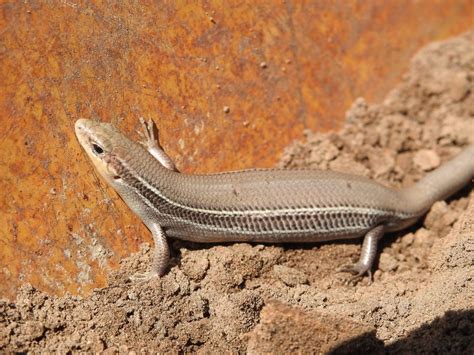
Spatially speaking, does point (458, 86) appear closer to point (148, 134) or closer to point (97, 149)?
point (148, 134)

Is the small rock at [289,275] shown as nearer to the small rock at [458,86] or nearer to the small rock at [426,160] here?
the small rock at [426,160]

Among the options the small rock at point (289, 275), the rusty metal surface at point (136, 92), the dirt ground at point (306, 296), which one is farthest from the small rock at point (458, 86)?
the small rock at point (289, 275)

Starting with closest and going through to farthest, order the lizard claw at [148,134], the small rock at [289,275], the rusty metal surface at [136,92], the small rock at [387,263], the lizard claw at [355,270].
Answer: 1. the rusty metal surface at [136,92]
2. the lizard claw at [148,134]
3. the small rock at [289,275]
4. the lizard claw at [355,270]
5. the small rock at [387,263]

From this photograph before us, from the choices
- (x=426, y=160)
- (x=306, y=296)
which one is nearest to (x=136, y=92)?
(x=306, y=296)

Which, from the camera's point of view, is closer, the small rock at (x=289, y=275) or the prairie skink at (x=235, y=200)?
the prairie skink at (x=235, y=200)

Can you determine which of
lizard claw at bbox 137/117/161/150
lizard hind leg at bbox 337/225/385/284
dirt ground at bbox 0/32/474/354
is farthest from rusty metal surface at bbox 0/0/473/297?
lizard hind leg at bbox 337/225/385/284

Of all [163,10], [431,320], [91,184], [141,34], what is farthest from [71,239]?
[431,320]

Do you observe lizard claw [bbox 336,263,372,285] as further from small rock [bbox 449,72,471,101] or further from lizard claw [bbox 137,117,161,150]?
small rock [bbox 449,72,471,101]
